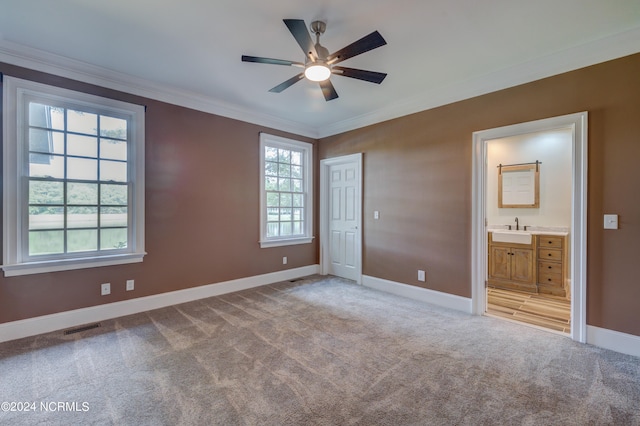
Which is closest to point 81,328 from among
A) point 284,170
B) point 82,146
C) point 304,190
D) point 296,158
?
point 82,146

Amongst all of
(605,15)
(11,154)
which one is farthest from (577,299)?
(11,154)

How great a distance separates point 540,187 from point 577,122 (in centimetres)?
221

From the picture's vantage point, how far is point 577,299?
267 centimetres

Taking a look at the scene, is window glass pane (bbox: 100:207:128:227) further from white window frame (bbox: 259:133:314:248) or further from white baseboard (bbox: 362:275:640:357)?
white baseboard (bbox: 362:275:640:357)

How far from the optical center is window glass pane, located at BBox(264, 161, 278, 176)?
183 inches

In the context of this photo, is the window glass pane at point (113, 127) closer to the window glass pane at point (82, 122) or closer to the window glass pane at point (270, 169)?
the window glass pane at point (82, 122)

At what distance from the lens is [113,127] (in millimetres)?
3254

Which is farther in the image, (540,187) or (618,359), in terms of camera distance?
(540,187)

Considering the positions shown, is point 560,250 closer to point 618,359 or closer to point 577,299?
point 577,299

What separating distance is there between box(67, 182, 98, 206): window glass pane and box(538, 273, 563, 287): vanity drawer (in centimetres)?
603

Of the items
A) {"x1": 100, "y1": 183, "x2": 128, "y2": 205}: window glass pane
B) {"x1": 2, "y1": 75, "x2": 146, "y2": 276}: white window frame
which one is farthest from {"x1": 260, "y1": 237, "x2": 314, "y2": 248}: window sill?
{"x1": 2, "y1": 75, "x2": 146, "y2": 276}: white window frame

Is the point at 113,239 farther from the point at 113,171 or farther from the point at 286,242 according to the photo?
the point at 286,242

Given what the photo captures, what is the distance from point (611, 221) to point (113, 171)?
514cm

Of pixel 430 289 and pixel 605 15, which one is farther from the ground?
pixel 605 15
